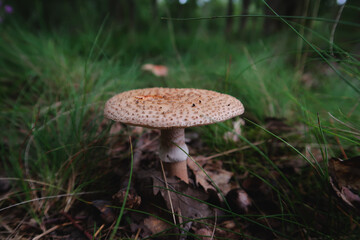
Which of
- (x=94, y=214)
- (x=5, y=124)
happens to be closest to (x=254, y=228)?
(x=94, y=214)

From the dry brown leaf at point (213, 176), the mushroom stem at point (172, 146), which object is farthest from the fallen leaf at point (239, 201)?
the mushroom stem at point (172, 146)

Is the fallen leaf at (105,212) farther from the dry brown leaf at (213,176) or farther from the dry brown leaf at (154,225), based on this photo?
the dry brown leaf at (213,176)

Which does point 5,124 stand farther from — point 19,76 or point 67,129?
point 19,76

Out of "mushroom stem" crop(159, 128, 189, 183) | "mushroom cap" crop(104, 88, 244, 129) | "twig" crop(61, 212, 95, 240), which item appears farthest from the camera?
"mushroom stem" crop(159, 128, 189, 183)

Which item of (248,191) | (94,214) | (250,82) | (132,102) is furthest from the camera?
(250,82)

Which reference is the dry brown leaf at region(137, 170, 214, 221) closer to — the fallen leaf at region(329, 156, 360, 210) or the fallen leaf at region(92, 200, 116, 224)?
the fallen leaf at region(92, 200, 116, 224)

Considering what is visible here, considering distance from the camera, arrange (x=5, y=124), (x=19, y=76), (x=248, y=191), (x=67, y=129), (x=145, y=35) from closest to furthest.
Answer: (x=248, y=191)
(x=67, y=129)
(x=5, y=124)
(x=19, y=76)
(x=145, y=35)

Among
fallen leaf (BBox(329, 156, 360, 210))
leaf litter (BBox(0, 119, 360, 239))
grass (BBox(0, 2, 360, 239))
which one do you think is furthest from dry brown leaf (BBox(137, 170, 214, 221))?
fallen leaf (BBox(329, 156, 360, 210))

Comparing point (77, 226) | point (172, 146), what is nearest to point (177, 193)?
point (172, 146)
